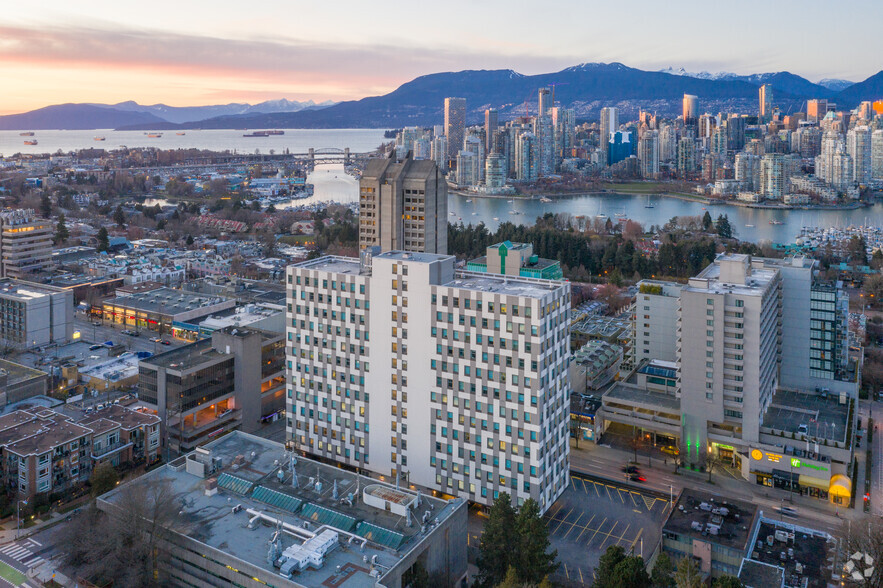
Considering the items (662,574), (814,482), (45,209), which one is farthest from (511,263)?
(45,209)

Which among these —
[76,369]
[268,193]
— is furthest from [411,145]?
[76,369]

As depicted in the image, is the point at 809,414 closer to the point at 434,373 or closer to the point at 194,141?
the point at 434,373

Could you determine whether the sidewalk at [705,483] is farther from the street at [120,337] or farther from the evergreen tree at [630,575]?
the street at [120,337]

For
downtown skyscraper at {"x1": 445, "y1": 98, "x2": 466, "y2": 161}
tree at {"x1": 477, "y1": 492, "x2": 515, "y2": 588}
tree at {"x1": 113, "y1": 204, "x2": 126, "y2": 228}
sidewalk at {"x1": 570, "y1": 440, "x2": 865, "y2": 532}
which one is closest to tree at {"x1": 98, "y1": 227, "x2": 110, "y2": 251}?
tree at {"x1": 113, "y1": 204, "x2": 126, "y2": 228}

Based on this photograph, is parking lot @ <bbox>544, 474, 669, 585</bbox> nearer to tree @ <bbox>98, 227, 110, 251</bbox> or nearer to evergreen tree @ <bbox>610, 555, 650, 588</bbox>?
evergreen tree @ <bbox>610, 555, 650, 588</bbox>

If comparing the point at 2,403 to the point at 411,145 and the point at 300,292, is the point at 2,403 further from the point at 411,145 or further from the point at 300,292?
the point at 411,145

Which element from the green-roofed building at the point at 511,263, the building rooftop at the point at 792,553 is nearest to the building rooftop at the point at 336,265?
the building rooftop at the point at 792,553
